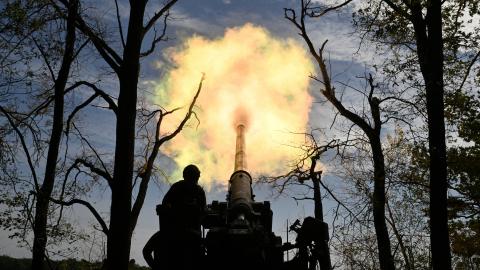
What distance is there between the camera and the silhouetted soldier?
7203mm

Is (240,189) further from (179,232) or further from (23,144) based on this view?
(23,144)

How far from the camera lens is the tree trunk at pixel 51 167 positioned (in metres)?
12.5

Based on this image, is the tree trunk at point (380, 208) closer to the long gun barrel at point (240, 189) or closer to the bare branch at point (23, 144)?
the long gun barrel at point (240, 189)

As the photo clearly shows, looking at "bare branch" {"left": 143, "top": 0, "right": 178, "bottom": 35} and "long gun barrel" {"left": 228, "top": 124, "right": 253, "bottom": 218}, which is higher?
"bare branch" {"left": 143, "top": 0, "right": 178, "bottom": 35}

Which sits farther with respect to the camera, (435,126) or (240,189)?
(240,189)

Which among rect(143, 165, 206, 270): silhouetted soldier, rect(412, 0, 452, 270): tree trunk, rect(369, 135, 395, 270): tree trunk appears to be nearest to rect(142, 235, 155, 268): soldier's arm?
rect(143, 165, 206, 270): silhouetted soldier

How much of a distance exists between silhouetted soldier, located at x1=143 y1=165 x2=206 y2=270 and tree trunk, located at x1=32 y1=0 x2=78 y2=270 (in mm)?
6318

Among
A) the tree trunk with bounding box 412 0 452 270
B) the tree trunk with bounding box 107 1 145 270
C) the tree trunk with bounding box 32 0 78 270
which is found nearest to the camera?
the tree trunk with bounding box 107 1 145 270

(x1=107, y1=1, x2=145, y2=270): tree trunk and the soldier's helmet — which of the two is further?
(x1=107, y1=1, x2=145, y2=270): tree trunk

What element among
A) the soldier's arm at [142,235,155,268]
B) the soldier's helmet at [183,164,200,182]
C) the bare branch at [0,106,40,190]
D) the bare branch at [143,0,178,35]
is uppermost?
the bare branch at [143,0,178,35]

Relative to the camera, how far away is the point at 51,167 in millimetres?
13000

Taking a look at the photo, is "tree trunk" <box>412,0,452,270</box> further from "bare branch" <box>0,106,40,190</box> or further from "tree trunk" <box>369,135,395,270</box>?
"bare branch" <box>0,106,40,190</box>

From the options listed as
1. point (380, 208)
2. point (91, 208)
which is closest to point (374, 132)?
point (380, 208)

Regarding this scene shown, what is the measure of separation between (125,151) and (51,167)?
5495 mm
